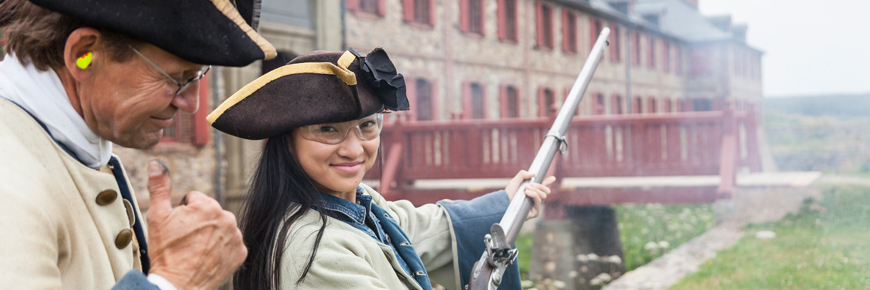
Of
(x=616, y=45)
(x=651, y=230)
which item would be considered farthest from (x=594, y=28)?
(x=651, y=230)

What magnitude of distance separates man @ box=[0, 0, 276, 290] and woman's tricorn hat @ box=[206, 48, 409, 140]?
1.20 ft

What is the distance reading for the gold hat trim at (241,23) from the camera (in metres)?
1.11

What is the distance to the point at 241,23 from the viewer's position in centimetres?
114

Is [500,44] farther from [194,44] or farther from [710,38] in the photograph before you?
[194,44]

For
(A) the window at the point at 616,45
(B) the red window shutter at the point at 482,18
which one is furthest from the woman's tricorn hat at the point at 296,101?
(A) the window at the point at 616,45

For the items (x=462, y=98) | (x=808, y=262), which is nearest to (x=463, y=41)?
(x=462, y=98)

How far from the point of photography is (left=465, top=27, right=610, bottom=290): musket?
1796mm

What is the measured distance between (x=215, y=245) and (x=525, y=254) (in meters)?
9.78

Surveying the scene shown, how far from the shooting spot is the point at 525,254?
34.6ft

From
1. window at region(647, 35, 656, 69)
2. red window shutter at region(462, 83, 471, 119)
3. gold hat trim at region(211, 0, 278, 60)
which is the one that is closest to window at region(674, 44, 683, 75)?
window at region(647, 35, 656, 69)

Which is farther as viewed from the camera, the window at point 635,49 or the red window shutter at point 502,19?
the window at point 635,49

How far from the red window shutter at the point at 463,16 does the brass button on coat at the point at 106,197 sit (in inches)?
422

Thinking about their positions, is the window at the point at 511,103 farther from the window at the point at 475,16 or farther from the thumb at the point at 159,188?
the thumb at the point at 159,188

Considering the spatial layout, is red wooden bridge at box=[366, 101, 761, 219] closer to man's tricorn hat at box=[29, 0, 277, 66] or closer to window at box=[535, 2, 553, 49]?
window at box=[535, 2, 553, 49]
